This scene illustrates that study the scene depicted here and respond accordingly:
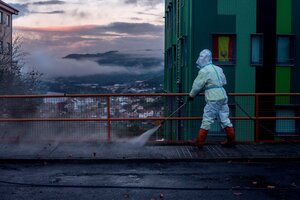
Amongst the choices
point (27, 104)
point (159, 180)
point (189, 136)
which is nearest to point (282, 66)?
point (189, 136)

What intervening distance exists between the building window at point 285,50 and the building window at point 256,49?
75 centimetres

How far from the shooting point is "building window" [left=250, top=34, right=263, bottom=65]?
2361 cm

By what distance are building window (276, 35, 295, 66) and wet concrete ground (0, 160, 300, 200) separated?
13365 millimetres

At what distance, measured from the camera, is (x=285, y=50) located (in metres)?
24.0

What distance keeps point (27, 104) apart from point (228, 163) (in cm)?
504

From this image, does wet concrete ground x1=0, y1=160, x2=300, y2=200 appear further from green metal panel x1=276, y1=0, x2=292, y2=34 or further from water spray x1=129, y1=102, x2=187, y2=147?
green metal panel x1=276, y1=0, x2=292, y2=34

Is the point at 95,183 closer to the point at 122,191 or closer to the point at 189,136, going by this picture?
the point at 122,191

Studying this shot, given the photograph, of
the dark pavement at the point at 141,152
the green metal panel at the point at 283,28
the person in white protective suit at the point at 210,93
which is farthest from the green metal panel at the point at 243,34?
the person in white protective suit at the point at 210,93

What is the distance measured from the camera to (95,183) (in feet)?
29.8

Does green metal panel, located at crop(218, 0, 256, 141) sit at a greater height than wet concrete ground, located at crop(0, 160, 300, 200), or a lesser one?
greater

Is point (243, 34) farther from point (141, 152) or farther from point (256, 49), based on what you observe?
point (141, 152)

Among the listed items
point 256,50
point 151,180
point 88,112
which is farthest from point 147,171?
point 256,50

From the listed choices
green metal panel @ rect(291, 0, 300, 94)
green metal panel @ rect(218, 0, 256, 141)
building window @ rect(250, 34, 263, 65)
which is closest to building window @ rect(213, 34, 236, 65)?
green metal panel @ rect(218, 0, 256, 141)

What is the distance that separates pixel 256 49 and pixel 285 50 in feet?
4.14
